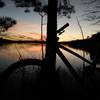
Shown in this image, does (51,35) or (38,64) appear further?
(38,64)

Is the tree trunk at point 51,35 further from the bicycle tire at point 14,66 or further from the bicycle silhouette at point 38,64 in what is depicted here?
the bicycle tire at point 14,66

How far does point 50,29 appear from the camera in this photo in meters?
5.80

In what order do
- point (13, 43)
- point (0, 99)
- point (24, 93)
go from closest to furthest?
point (13, 43) → point (0, 99) → point (24, 93)

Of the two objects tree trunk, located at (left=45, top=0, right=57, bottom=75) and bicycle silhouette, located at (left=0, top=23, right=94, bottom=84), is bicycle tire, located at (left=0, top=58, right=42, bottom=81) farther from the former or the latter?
tree trunk, located at (left=45, top=0, right=57, bottom=75)

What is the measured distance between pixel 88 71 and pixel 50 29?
1424mm

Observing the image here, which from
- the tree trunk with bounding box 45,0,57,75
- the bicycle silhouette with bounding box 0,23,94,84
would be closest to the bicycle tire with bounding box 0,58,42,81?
the bicycle silhouette with bounding box 0,23,94,84

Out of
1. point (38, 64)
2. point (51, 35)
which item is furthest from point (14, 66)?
point (51, 35)

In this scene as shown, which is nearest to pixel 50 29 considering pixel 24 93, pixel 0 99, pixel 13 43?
pixel 13 43

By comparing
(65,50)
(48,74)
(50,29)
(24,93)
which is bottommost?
(24,93)

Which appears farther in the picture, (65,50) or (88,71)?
(88,71)

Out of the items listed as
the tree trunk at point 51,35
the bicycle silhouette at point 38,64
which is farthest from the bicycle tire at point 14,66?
the tree trunk at point 51,35

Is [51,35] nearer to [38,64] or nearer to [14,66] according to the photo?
[38,64]

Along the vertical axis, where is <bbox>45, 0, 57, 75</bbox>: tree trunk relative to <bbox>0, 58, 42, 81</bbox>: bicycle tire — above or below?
above

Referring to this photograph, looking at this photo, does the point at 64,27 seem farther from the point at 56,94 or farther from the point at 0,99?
the point at 0,99
